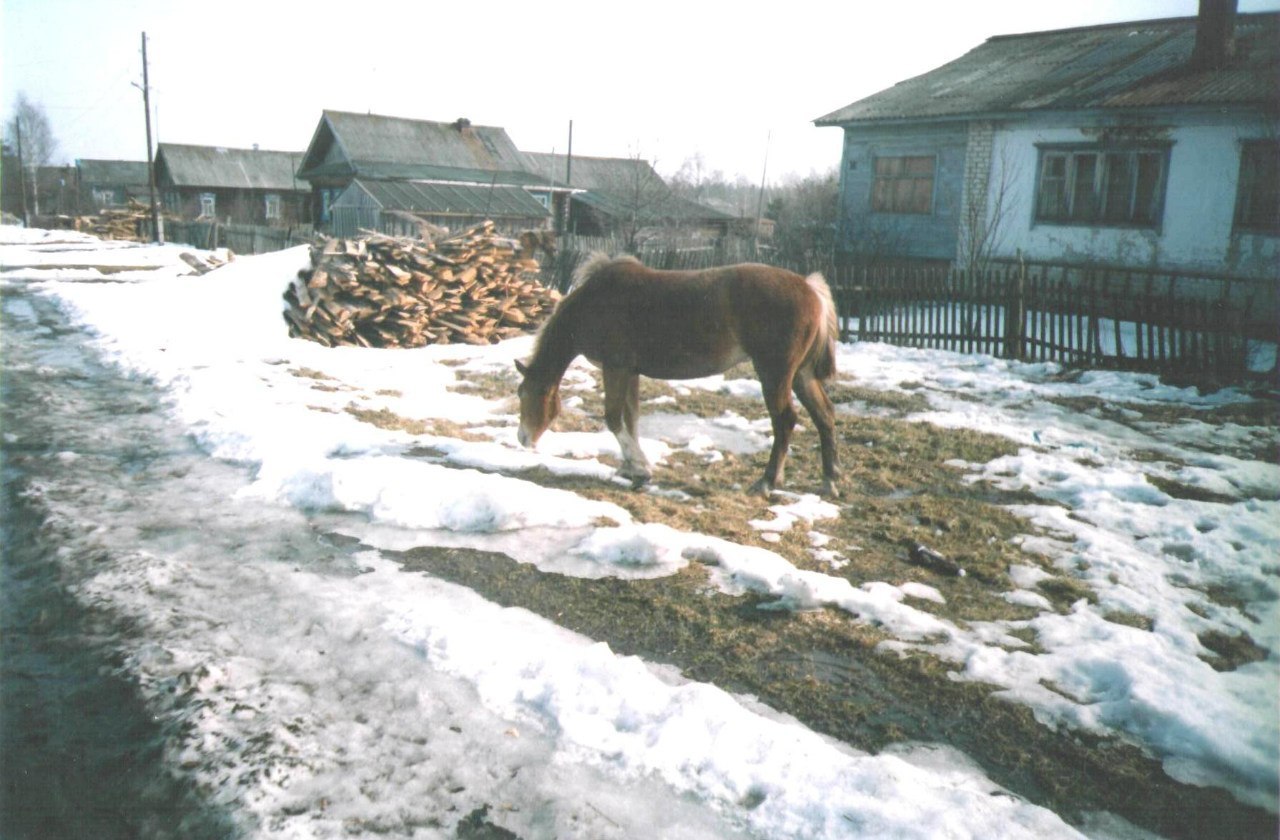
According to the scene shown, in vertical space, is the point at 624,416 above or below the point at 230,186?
below

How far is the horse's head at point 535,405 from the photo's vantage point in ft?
21.4

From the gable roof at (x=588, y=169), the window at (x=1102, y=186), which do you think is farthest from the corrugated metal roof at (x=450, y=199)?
the window at (x=1102, y=186)

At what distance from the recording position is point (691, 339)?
609cm

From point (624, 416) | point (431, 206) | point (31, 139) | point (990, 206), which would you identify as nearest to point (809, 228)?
point (990, 206)

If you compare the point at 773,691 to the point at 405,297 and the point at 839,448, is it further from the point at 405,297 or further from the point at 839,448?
the point at 405,297

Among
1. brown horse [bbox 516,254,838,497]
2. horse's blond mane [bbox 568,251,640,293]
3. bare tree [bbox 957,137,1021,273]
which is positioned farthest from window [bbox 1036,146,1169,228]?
horse's blond mane [bbox 568,251,640,293]

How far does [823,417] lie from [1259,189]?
14.1 metres

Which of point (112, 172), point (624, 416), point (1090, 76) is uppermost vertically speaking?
point (112, 172)

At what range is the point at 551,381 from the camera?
6492 mm

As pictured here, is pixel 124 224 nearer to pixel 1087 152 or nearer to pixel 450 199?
pixel 450 199

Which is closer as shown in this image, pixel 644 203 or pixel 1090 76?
pixel 1090 76

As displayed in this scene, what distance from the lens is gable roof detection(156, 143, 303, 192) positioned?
53938 millimetres

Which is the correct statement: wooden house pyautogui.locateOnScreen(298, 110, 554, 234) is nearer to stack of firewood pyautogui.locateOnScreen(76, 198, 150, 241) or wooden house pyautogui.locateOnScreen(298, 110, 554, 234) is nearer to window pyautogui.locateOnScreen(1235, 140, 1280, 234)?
stack of firewood pyautogui.locateOnScreen(76, 198, 150, 241)

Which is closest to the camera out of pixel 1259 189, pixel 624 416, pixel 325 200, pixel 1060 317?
pixel 624 416
